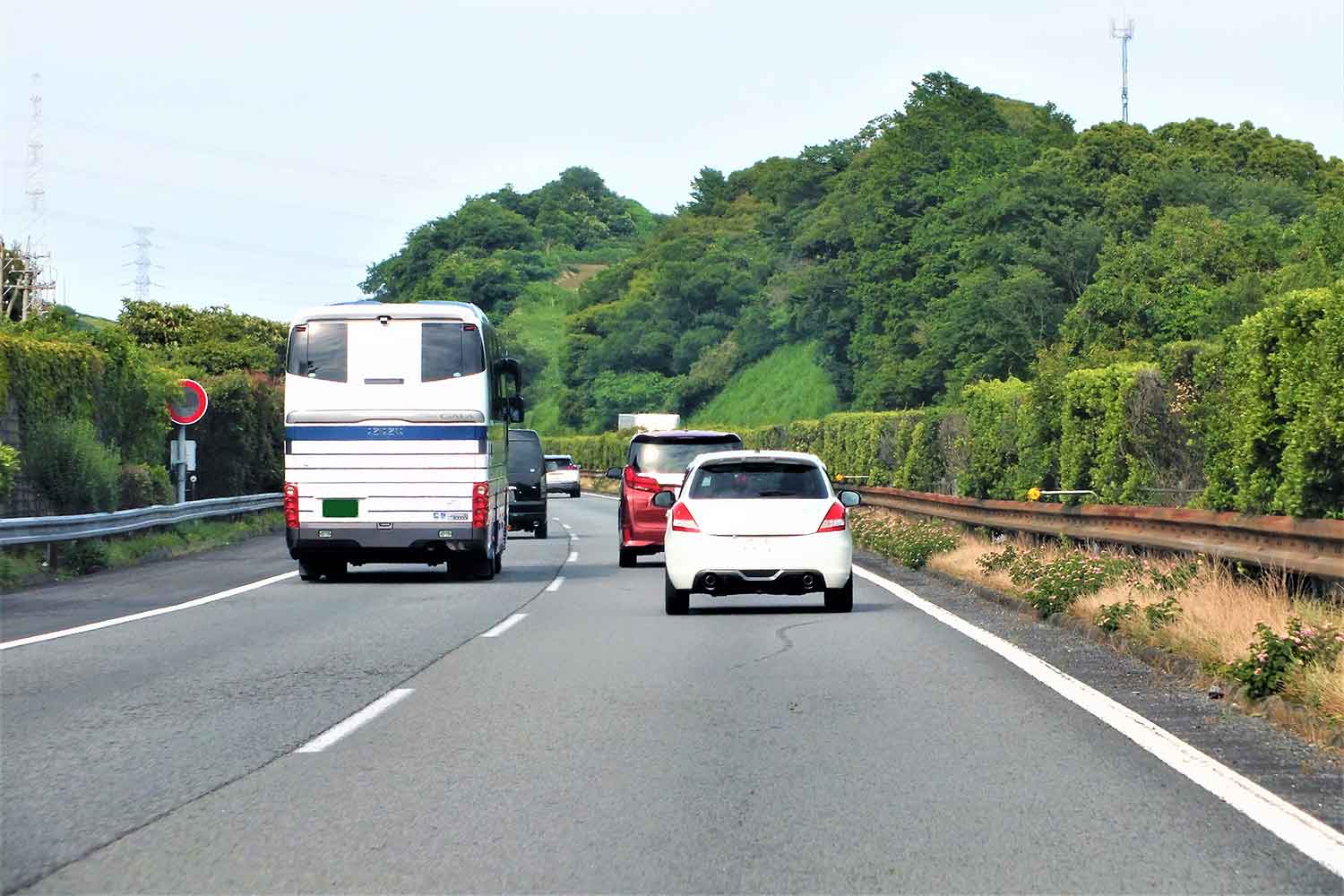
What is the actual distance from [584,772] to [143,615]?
33.0ft

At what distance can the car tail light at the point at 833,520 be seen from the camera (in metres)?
16.3

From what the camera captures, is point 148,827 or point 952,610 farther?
point 952,610

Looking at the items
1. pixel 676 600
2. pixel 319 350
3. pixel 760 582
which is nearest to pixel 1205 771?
pixel 760 582

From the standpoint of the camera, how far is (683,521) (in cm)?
1648

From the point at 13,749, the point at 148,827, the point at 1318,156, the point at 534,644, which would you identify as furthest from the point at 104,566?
the point at 1318,156

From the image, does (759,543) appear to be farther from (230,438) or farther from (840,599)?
(230,438)

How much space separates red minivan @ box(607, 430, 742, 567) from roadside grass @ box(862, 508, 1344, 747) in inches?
285

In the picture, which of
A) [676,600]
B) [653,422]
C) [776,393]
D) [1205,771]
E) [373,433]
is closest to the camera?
[1205,771]

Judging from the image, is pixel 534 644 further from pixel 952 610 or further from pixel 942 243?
pixel 942 243

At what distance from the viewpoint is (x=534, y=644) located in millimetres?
13898

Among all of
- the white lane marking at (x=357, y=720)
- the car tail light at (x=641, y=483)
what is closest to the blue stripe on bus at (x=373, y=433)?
the car tail light at (x=641, y=483)

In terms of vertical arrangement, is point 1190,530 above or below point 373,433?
below

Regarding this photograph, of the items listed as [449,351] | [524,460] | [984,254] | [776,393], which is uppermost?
[984,254]

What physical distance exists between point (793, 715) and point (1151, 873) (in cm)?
397
